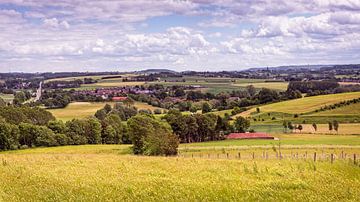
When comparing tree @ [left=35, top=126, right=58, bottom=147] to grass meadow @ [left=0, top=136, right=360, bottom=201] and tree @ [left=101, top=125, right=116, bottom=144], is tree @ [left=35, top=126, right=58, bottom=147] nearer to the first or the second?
tree @ [left=101, top=125, right=116, bottom=144]

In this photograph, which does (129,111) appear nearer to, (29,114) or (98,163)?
(29,114)

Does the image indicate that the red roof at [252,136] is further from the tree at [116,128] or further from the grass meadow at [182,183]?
the grass meadow at [182,183]

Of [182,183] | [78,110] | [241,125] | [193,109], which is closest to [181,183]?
[182,183]

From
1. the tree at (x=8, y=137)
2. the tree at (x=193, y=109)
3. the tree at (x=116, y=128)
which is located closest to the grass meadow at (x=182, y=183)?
the tree at (x=8, y=137)

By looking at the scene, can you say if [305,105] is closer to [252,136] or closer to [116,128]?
[252,136]

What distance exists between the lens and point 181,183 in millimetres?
22828

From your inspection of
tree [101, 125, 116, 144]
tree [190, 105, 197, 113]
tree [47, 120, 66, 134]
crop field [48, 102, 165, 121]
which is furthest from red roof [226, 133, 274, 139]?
tree [190, 105, 197, 113]

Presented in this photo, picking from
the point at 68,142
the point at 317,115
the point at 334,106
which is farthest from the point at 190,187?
the point at 334,106

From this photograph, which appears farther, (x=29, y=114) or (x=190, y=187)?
(x=29, y=114)

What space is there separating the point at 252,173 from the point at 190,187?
553cm

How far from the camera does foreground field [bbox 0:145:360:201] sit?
2103 cm

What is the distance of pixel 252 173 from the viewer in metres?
26.2

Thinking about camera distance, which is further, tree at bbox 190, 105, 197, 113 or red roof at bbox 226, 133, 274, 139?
tree at bbox 190, 105, 197, 113

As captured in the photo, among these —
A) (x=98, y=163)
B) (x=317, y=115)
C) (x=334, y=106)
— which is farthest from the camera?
(x=334, y=106)
